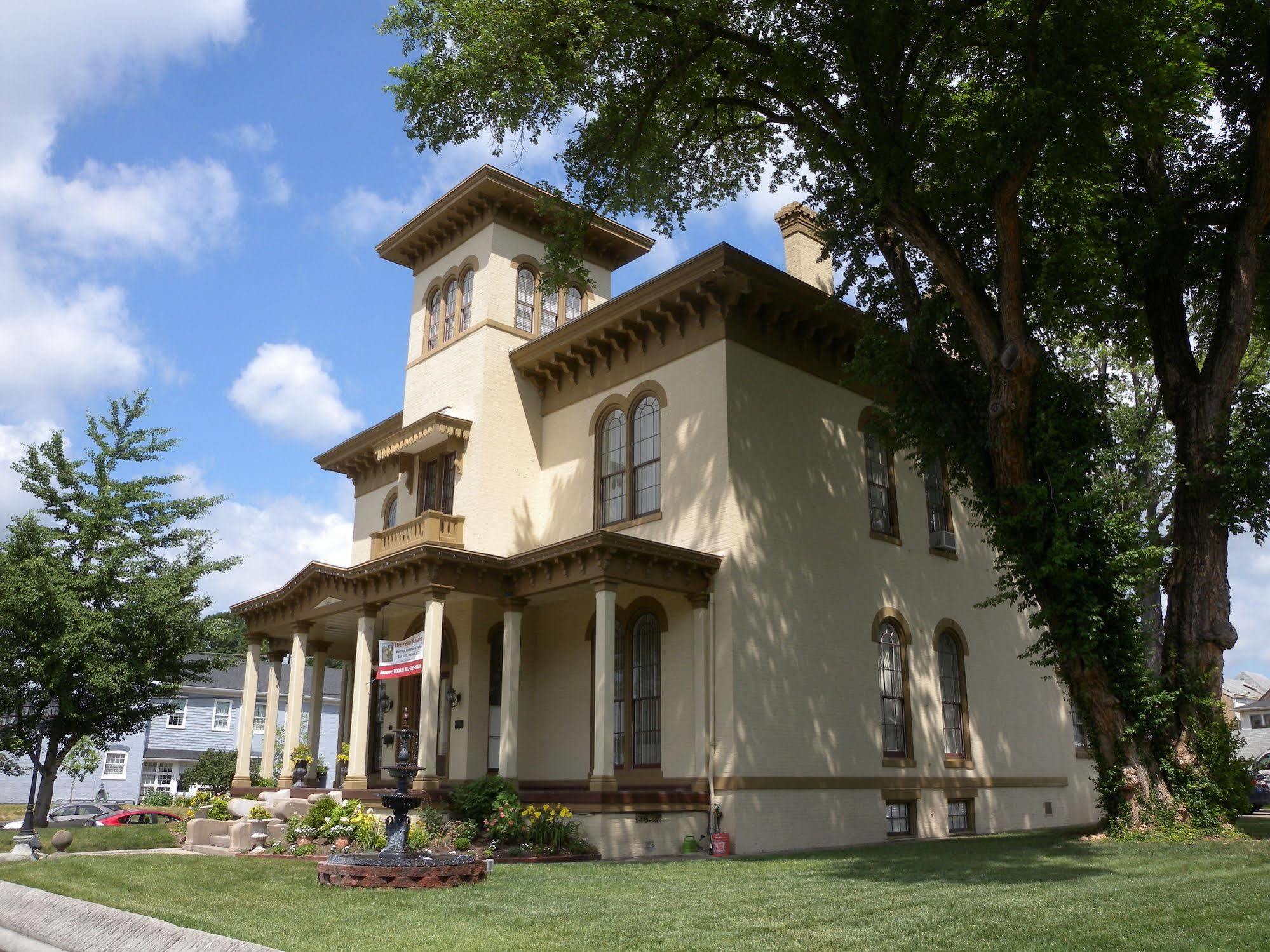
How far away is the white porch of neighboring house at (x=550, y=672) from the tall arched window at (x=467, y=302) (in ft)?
20.8

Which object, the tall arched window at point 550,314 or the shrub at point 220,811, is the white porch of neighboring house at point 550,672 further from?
the tall arched window at point 550,314

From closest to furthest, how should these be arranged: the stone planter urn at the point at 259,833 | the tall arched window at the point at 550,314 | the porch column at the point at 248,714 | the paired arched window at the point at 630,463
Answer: the stone planter urn at the point at 259,833, the paired arched window at the point at 630,463, the porch column at the point at 248,714, the tall arched window at the point at 550,314

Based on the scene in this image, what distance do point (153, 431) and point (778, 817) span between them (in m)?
19.1

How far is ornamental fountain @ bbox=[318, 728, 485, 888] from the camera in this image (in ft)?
35.5

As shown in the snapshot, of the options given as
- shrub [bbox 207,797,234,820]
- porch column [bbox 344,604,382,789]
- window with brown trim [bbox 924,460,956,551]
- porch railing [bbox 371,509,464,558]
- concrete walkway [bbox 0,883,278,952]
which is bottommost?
concrete walkway [bbox 0,883,278,952]

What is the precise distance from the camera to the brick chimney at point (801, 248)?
22.5m

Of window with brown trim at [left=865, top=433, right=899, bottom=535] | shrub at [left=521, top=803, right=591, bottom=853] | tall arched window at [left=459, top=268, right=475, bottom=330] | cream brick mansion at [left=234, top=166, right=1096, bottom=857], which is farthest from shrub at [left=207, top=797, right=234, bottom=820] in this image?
window with brown trim at [left=865, top=433, right=899, bottom=535]

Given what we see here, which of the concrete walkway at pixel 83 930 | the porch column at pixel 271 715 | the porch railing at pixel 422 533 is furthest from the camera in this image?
the porch column at pixel 271 715

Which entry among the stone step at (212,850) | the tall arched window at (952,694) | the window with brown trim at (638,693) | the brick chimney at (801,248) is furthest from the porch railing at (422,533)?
the tall arched window at (952,694)

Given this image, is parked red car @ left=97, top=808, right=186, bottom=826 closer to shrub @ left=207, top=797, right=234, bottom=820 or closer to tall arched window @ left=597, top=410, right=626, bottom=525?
shrub @ left=207, top=797, right=234, bottom=820

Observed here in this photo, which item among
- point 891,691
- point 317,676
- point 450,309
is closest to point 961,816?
point 891,691

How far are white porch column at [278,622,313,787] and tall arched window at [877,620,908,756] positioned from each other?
11.7 m

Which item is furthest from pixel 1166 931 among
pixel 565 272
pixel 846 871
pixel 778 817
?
pixel 565 272

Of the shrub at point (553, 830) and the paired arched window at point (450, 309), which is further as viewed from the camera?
the paired arched window at point (450, 309)
